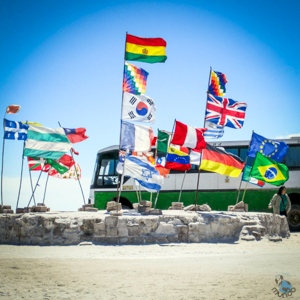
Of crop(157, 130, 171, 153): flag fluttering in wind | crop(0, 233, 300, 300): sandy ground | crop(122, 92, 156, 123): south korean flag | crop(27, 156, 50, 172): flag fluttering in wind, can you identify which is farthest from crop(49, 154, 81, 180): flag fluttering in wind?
crop(0, 233, 300, 300): sandy ground

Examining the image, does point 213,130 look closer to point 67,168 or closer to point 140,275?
point 67,168

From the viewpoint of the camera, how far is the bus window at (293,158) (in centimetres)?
1575

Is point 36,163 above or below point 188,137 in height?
below

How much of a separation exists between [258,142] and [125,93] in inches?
230

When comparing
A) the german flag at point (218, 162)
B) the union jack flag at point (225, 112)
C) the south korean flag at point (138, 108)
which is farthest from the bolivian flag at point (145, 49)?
the german flag at point (218, 162)

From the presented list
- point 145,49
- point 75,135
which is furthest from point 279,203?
point 75,135

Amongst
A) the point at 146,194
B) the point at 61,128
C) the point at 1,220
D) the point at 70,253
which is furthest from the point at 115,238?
the point at 146,194

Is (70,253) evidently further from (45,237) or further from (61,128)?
(61,128)

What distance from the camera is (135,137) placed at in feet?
36.1

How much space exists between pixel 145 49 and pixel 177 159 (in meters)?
4.11

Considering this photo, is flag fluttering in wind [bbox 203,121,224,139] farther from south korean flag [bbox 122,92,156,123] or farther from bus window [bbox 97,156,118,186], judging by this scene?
bus window [bbox 97,156,118,186]

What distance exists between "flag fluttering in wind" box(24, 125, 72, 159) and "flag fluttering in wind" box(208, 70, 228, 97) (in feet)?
20.0

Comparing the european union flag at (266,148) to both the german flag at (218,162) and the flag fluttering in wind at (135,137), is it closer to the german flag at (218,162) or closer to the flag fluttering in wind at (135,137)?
the german flag at (218,162)

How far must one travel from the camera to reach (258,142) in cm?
1370
